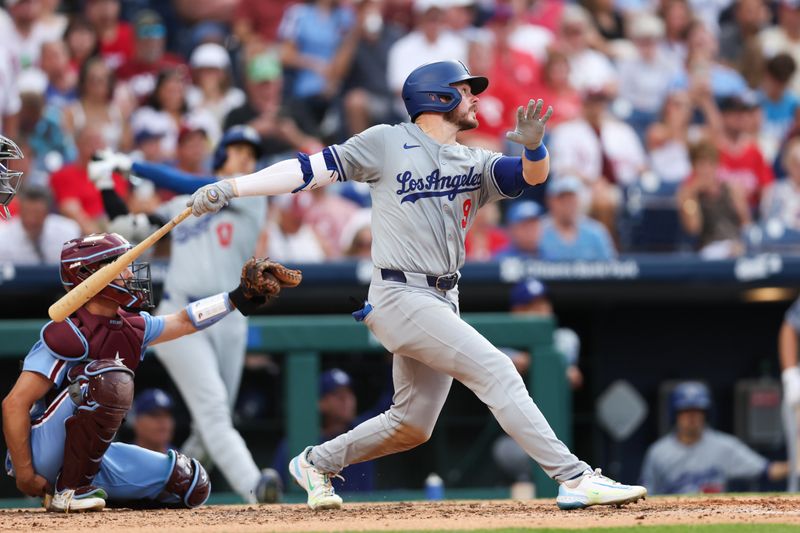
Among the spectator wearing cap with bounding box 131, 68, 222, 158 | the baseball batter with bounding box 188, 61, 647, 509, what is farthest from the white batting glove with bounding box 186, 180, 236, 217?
the spectator wearing cap with bounding box 131, 68, 222, 158

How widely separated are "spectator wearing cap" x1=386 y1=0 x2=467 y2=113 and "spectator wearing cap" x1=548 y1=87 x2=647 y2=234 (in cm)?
106

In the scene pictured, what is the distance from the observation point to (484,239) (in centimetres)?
959

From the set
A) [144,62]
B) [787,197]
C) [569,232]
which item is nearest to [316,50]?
[144,62]

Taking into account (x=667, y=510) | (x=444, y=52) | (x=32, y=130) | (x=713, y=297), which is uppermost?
(x=444, y=52)

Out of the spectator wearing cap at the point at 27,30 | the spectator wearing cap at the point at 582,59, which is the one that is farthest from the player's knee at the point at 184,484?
the spectator wearing cap at the point at 582,59

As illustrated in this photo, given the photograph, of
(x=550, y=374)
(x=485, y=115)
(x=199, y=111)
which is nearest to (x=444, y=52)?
(x=485, y=115)

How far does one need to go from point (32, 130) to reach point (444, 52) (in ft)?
→ 10.7

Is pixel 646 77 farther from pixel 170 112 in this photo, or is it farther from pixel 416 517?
pixel 416 517

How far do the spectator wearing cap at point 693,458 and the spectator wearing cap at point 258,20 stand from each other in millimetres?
4583

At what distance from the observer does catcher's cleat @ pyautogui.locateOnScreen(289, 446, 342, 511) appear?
553 centimetres

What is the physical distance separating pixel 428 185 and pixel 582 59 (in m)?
6.99

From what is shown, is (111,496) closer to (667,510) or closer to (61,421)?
(61,421)

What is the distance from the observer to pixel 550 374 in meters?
8.03

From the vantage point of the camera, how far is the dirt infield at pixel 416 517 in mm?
4801
